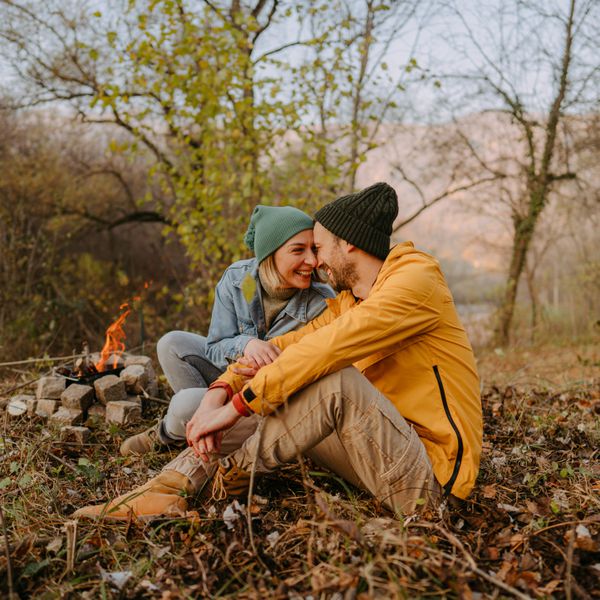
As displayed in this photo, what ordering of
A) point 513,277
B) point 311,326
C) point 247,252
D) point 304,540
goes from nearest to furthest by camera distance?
point 304,540, point 311,326, point 247,252, point 513,277

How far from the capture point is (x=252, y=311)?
3.09 m

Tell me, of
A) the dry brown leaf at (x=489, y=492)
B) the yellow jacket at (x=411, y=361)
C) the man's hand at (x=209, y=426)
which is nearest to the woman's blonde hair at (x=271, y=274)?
the yellow jacket at (x=411, y=361)

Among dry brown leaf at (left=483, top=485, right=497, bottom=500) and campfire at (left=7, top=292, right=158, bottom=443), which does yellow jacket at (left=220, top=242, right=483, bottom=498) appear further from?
campfire at (left=7, top=292, right=158, bottom=443)

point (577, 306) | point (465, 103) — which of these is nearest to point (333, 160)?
point (465, 103)

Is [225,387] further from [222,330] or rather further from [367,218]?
[367,218]

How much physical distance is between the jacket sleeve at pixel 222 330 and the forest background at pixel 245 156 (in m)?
1.91

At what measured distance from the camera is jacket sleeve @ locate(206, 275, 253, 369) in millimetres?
3023

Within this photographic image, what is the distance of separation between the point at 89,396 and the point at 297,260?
1.79 meters

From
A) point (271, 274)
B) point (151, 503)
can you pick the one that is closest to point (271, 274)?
point (271, 274)

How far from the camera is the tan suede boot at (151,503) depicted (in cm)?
219

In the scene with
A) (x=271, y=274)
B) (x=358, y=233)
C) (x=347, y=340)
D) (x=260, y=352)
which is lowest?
(x=260, y=352)

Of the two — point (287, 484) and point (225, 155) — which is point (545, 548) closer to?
point (287, 484)

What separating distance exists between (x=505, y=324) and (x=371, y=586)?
8923 millimetres

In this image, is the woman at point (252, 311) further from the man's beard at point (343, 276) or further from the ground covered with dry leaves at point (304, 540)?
the ground covered with dry leaves at point (304, 540)
